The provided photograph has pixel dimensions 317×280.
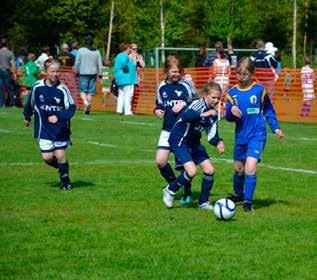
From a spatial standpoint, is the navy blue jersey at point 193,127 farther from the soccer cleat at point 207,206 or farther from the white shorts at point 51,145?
the white shorts at point 51,145

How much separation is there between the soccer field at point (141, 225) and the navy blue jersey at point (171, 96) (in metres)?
0.91

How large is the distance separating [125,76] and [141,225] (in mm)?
18548

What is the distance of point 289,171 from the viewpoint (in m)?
14.5

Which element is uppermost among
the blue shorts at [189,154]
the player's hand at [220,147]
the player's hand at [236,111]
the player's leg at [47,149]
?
the player's hand at [236,111]

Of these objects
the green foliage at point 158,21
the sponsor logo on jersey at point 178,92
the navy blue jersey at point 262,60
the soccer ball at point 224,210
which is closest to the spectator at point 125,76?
the navy blue jersey at point 262,60

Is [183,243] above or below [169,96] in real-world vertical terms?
below

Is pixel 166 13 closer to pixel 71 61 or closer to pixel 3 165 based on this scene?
pixel 71 61

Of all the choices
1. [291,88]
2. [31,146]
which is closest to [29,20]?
[291,88]

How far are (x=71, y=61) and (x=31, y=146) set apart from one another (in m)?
15.3

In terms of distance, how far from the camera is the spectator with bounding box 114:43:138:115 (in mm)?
27891

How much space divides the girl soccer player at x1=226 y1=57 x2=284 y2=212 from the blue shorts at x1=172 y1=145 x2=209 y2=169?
1.33 feet

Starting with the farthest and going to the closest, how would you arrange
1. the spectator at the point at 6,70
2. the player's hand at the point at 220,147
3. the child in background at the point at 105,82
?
the child in background at the point at 105,82 < the spectator at the point at 6,70 < the player's hand at the point at 220,147

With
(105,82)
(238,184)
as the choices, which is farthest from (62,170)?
(105,82)

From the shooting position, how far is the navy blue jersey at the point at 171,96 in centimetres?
1188
